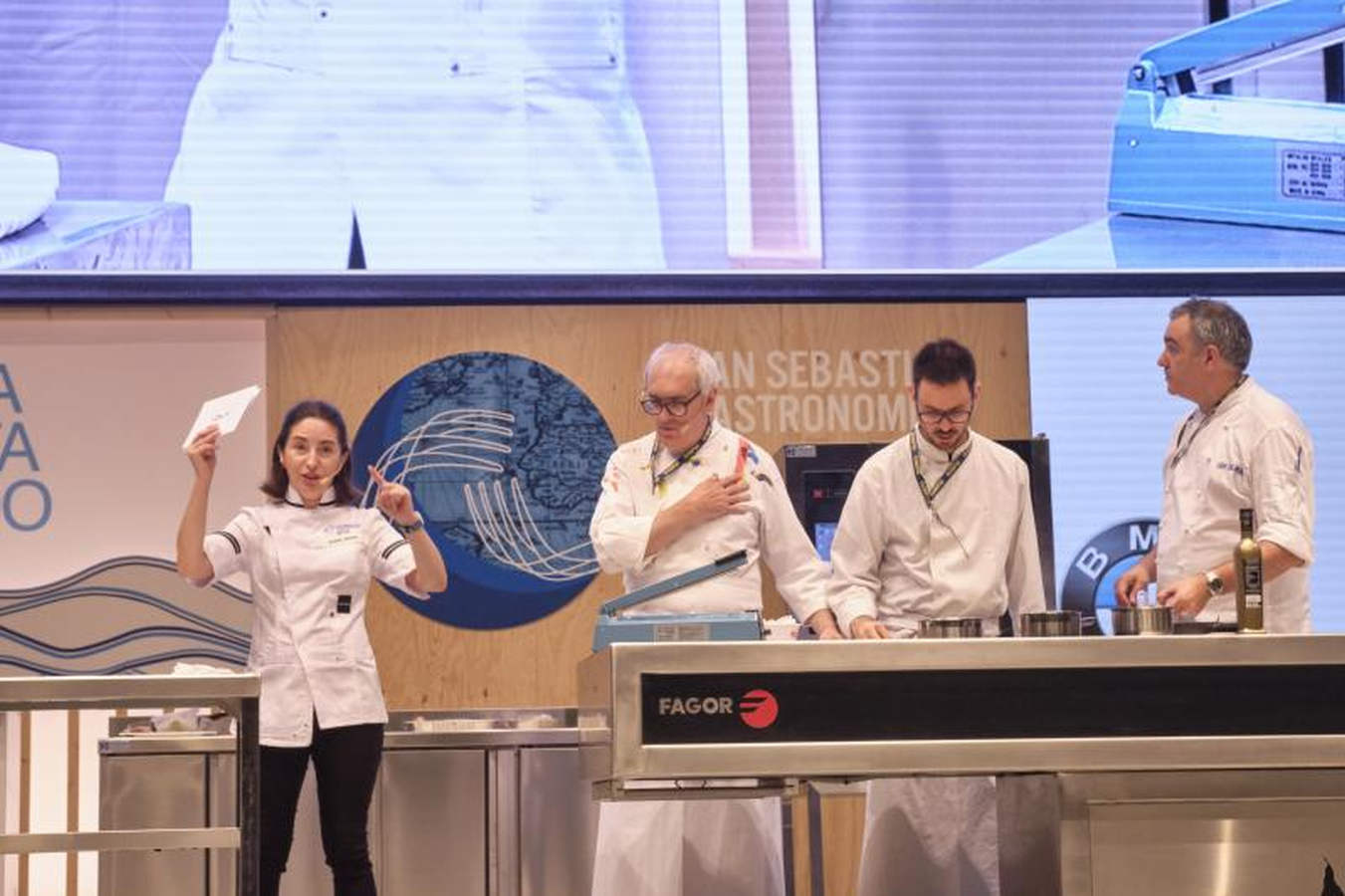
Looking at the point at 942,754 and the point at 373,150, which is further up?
the point at 373,150

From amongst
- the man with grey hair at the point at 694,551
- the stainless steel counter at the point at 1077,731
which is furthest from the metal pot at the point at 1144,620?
the man with grey hair at the point at 694,551

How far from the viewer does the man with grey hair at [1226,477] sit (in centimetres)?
350

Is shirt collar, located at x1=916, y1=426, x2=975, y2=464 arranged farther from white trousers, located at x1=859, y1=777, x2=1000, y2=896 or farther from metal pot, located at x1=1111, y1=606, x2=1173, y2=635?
metal pot, located at x1=1111, y1=606, x2=1173, y2=635

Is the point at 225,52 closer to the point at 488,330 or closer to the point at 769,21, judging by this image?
the point at 488,330

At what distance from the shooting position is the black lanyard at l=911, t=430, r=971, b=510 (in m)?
3.54

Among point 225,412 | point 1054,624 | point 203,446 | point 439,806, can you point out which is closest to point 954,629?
point 1054,624

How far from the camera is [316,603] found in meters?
3.75

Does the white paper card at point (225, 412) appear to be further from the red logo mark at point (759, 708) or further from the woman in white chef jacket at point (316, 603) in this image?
the red logo mark at point (759, 708)

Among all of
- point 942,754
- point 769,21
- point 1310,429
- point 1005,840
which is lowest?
point 1005,840

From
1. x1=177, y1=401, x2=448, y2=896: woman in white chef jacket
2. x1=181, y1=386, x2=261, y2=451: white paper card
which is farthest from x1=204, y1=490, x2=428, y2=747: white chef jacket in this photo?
x1=181, y1=386, x2=261, y2=451: white paper card

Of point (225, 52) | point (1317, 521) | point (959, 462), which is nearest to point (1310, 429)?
point (1317, 521)

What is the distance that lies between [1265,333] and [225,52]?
345 centimetres

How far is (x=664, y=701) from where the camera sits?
84.9 inches

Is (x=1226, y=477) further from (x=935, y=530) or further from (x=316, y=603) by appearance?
(x=316, y=603)
